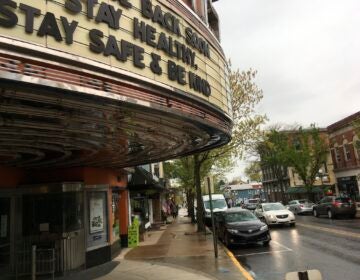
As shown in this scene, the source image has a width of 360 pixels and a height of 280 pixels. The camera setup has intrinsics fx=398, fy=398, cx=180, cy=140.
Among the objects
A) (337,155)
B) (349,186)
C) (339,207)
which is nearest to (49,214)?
(339,207)

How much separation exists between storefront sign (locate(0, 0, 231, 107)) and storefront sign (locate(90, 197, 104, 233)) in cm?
594

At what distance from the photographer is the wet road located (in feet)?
32.7

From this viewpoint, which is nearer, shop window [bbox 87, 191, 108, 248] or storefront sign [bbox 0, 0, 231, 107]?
storefront sign [bbox 0, 0, 231, 107]

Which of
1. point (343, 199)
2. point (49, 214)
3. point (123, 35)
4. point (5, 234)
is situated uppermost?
point (123, 35)

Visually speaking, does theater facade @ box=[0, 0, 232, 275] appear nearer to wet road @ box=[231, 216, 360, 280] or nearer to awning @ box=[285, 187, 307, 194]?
wet road @ box=[231, 216, 360, 280]

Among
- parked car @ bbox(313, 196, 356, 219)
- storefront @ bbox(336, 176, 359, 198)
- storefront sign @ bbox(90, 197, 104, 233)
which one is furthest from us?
storefront @ bbox(336, 176, 359, 198)

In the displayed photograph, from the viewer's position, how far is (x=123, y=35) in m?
6.75

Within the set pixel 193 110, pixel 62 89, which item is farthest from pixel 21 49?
pixel 193 110

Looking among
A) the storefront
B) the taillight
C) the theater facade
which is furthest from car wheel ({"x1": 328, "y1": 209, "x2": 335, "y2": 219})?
the theater facade

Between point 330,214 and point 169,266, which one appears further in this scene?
point 330,214

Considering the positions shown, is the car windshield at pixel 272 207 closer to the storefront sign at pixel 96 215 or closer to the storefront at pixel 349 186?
the storefront sign at pixel 96 215

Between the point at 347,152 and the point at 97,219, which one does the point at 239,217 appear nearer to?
the point at 97,219

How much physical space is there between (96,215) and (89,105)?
7741mm

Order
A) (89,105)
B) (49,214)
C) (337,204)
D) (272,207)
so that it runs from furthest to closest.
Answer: (337,204) → (272,207) → (49,214) → (89,105)
